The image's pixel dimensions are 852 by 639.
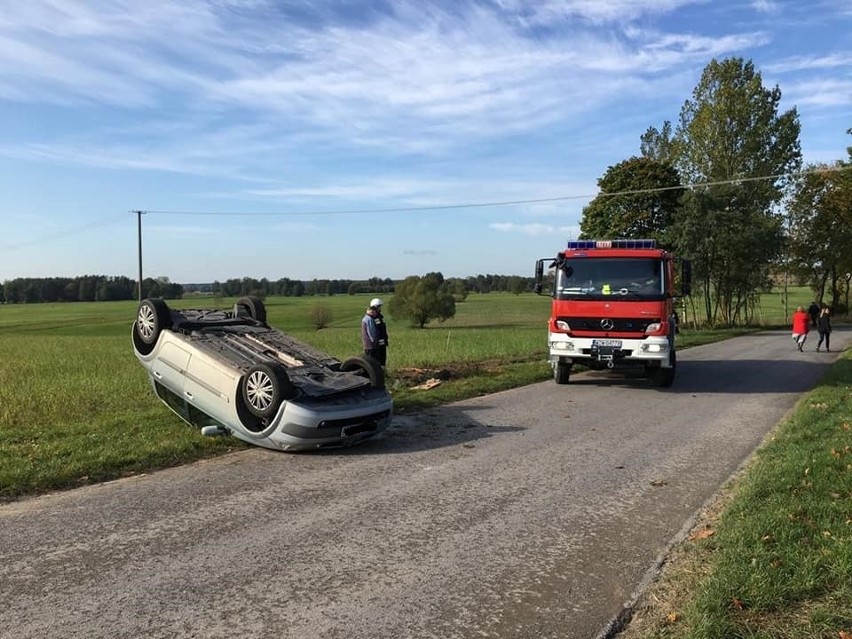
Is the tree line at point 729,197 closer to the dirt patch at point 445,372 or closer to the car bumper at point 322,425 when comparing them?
the dirt patch at point 445,372

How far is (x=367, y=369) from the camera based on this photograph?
8.12m

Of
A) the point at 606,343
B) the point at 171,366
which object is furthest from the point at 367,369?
the point at 606,343

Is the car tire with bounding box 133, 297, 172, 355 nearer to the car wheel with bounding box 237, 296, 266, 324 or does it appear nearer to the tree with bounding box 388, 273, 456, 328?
the car wheel with bounding box 237, 296, 266, 324

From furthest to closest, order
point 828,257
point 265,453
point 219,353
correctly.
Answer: point 828,257
point 219,353
point 265,453

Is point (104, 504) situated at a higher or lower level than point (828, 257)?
lower

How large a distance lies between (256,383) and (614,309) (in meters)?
7.41

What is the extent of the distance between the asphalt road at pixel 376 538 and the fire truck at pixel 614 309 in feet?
12.1

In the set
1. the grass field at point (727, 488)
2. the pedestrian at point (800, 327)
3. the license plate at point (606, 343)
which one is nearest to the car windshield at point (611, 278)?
the license plate at point (606, 343)

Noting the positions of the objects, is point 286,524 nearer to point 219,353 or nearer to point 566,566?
point 566,566

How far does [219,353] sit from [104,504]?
8.68ft

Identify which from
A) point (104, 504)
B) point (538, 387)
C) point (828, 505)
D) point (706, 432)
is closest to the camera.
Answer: point (828, 505)

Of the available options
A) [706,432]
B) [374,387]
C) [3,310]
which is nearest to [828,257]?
[706,432]

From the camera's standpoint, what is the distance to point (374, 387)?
7.84 metres

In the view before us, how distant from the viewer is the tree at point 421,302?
225ft
